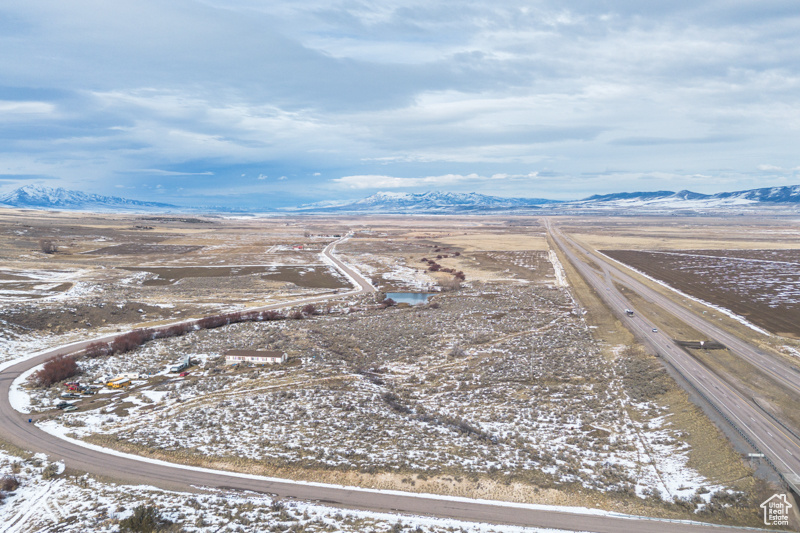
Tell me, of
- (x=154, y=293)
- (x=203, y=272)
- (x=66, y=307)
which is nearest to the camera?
(x=66, y=307)

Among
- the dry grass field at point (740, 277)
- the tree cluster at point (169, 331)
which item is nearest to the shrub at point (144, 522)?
the tree cluster at point (169, 331)

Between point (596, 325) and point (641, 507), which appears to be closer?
point (641, 507)

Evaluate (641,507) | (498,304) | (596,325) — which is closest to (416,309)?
(498,304)

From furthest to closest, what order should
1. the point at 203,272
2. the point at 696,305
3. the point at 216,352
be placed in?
the point at 203,272 < the point at 696,305 < the point at 216,352

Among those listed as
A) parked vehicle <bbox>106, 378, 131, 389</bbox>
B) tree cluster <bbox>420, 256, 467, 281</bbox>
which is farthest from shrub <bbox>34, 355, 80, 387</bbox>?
tree cluster <bbox>420, 256, 467, 281</bbox>

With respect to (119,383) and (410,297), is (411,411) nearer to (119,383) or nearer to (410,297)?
(119,383)

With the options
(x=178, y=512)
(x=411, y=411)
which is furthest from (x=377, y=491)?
(x=411, y=411)

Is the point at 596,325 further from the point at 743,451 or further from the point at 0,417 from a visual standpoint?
the point at 0,417
